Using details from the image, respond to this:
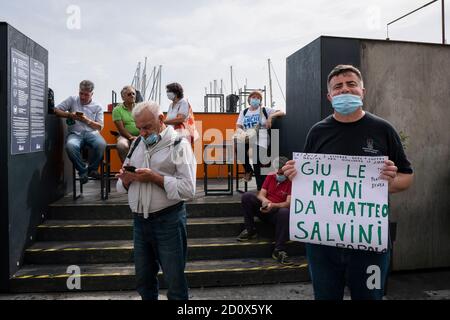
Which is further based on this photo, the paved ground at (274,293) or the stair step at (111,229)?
the stair step at (111,229)

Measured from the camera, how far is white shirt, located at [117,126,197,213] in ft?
9.11

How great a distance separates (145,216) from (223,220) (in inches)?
111

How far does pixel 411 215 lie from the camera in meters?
5.15

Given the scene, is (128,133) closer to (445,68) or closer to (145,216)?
(145,216)

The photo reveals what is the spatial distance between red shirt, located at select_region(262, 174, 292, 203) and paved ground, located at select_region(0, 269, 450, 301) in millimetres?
1108

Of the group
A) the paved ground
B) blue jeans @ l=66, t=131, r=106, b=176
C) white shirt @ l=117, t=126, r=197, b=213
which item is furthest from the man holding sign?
blue jeans @ l=66, t=131, r=106, b=176

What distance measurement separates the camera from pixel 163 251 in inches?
Result: 110

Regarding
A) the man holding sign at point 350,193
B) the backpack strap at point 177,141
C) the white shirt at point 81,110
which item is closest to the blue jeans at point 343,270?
the man holding sign at point 350,193

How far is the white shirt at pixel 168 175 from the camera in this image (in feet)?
9.11

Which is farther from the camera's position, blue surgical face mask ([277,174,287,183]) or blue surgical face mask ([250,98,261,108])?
blue surgical face mask ([250,98,261,108])

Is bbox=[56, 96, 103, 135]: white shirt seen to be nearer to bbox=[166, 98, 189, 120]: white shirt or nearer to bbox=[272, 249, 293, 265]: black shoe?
bbox=[166, 98, 189, 120]: white shirt

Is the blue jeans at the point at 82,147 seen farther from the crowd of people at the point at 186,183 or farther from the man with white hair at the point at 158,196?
the man with white hair at the point at 158,196

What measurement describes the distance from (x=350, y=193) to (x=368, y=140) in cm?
37
